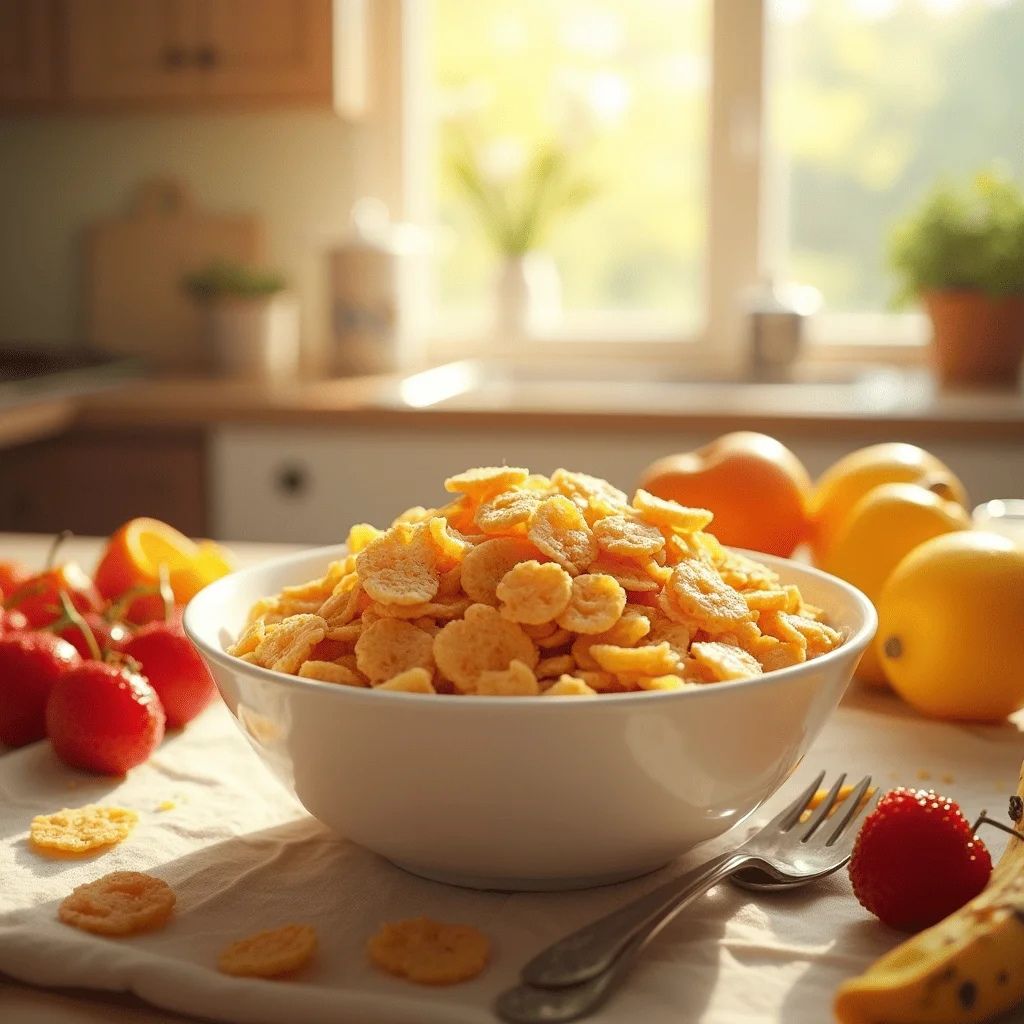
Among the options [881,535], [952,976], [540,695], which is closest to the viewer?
[952,976]

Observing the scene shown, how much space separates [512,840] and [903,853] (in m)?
0.19

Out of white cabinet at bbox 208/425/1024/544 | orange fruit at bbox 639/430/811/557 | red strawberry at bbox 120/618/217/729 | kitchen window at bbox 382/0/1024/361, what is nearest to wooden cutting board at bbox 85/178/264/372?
kitchen window at bbox 382/0/1024/361

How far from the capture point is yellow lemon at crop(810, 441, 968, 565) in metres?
1.16

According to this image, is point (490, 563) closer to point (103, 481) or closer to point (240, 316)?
point (103, 481)

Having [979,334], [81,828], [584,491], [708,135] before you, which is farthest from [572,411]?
[81,828]

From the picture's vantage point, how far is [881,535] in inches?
40.7

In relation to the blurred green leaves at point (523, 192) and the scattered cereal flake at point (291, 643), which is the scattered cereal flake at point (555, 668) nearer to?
the scattered cereal flake at point (291, 643)

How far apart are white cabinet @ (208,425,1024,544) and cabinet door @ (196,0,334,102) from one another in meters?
0.83

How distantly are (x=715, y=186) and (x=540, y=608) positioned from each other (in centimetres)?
250

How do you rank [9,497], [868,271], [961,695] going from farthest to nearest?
1. [868,271]
2. [9,497]
3. [961,695]

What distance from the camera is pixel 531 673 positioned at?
0.62 m

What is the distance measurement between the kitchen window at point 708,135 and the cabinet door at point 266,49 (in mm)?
367

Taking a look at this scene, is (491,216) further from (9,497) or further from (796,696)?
(796,696)

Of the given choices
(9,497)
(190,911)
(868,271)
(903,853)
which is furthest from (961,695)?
(868,271)
